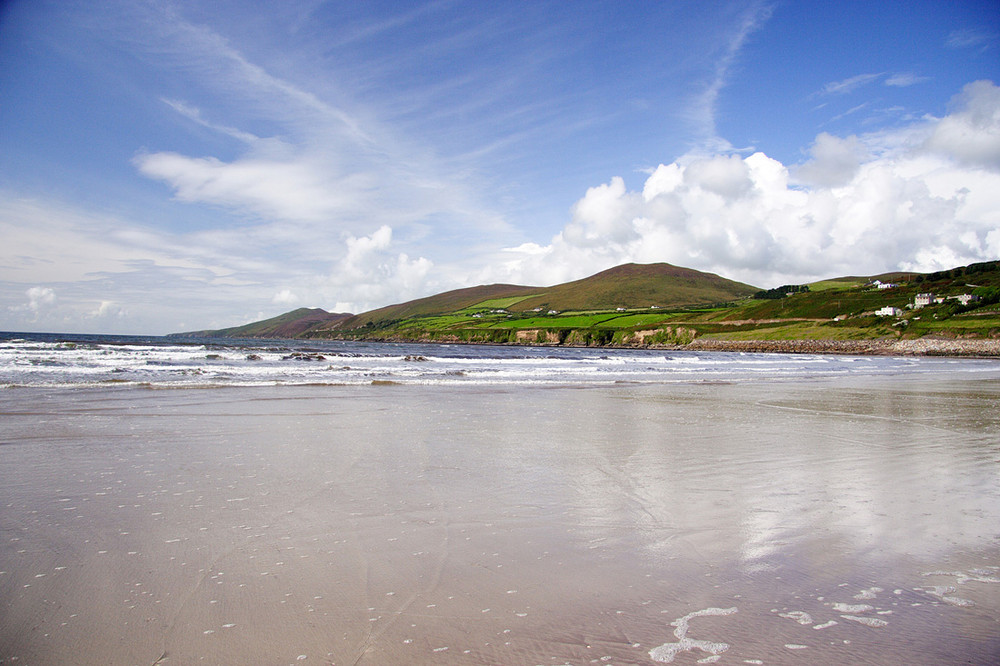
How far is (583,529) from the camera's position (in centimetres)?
557

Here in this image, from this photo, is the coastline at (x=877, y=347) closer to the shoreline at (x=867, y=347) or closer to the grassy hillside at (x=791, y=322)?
the shoreline at (x=867, y=347)

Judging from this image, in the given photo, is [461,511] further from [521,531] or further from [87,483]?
[87,483]

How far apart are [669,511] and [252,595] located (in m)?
4.45

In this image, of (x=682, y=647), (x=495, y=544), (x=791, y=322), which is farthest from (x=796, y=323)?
(x=682, y=647)

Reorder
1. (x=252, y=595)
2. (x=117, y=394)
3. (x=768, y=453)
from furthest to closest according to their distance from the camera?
1. (x=117, y=394)
2. (x=768, y=453)
3. (x=252, y=595)

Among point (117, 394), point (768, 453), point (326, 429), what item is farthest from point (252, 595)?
point (117, 394)

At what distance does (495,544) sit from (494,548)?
98 millimetres

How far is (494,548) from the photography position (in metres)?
5.01

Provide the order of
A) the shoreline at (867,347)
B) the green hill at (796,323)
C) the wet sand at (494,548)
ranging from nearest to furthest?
1. the wet sand at (494,548)
2. the shoreline at (867,347)
3. the green hill at (796,323)

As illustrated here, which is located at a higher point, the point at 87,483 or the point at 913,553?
the point at 87,483

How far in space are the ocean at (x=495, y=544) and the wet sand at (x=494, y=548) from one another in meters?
0.03

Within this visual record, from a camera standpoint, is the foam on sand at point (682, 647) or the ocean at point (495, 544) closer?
the foam on sand at point (682, 647)

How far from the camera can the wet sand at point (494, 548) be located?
11.3 feet

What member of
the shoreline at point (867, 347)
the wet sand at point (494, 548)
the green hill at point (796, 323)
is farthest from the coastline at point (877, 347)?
the wet sand at point (494, 548)
